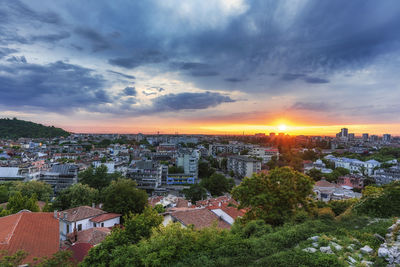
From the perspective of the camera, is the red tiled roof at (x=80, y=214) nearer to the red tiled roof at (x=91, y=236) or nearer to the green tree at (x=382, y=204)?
the red tiled roof at (x=91, y=236)

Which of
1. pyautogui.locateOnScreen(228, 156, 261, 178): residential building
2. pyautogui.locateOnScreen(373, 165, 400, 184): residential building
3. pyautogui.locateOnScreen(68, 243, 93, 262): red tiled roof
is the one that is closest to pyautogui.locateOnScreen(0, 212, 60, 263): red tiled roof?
pyautogui.locateOnScreen(68, 243, 93, 262): red tiled roof

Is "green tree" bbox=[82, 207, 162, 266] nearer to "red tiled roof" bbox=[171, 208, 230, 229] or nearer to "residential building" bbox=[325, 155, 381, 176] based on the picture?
"red tiled roof" bbox=[171, 208, 230, 229]

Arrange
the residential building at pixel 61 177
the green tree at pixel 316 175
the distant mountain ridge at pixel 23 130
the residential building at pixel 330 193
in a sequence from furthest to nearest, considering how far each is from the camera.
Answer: the distant mountain ridge at pixel 23 130 → the green tree at pixel 316 175 → the residential building at pixel 61 177 → the residential building at pixel 330 193

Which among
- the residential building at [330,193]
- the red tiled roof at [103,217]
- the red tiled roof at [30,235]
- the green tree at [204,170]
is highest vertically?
the red tiled roof at [30,235]

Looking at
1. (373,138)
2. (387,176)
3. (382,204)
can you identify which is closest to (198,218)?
(382,204)

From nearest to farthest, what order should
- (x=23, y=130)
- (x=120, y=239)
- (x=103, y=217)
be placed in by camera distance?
(x=120, y=239) → (x=103, y=217) → (x=23, y=130)

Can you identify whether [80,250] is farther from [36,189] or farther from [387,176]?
[387,176]

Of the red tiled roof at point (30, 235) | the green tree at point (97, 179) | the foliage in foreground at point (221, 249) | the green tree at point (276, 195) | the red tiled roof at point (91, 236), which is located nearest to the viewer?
the foliage in foreground at point (221, 249)

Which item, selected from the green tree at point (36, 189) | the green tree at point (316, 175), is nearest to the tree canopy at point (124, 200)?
the green tree at point (36, 189)
